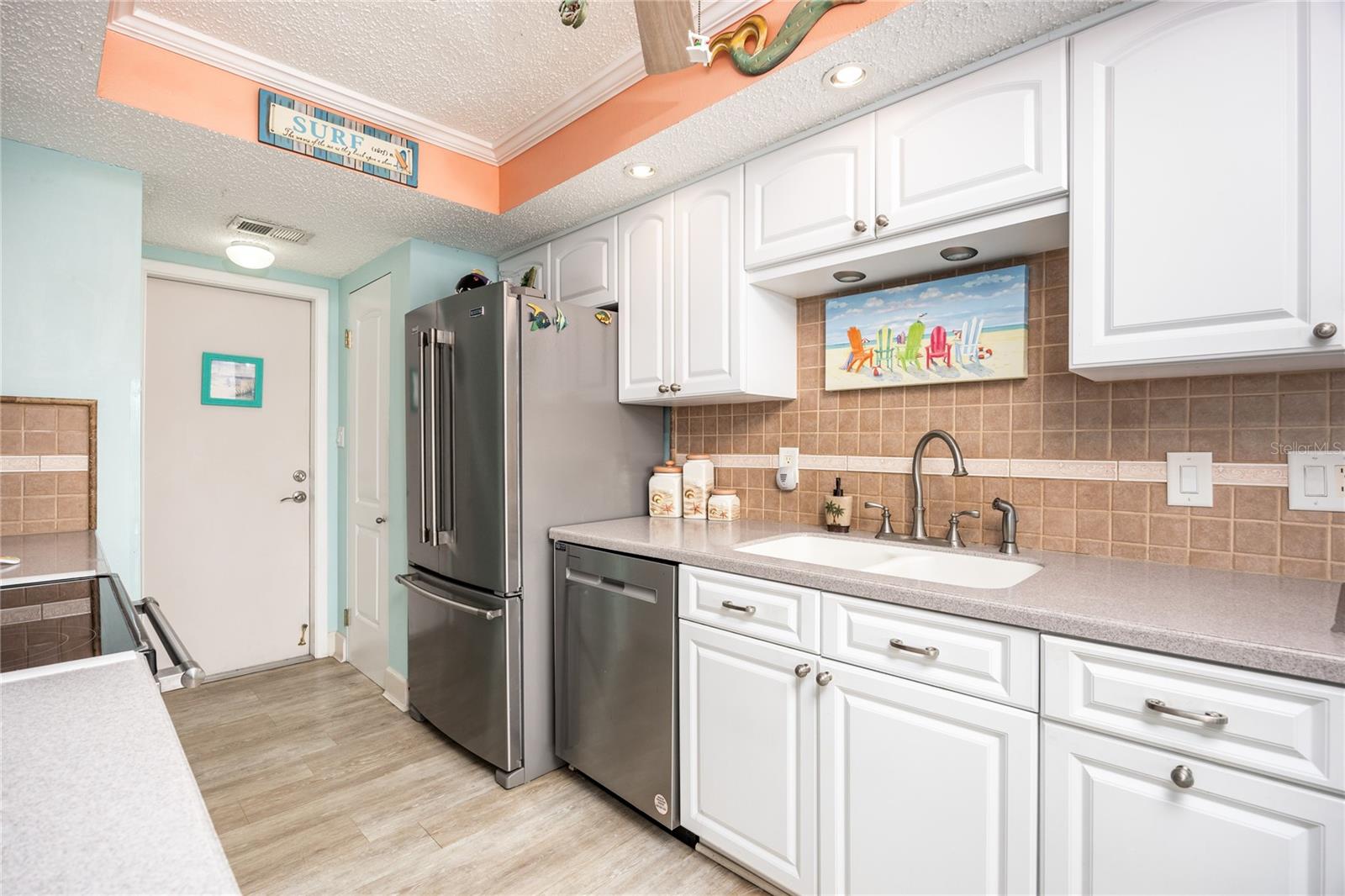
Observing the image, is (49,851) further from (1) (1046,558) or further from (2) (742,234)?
(2) (742,234)

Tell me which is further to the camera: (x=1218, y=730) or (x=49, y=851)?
(x=1218, y=730)

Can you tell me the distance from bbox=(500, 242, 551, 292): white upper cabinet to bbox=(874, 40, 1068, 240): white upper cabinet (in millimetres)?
1640

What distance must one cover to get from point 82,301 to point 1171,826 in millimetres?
3141

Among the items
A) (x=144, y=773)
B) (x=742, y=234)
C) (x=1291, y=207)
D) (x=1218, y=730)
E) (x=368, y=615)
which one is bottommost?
(x=368, y=615)

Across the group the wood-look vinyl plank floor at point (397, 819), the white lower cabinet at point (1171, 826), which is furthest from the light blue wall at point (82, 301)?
the white lower cabinet at point (1171, 826)

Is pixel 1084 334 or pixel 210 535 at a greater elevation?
pixel 1084 334

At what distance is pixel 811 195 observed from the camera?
1.90m

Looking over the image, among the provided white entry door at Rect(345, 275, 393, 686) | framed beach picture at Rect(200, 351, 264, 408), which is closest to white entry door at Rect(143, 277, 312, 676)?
framed beach picture at Rect(200, 351, 264, 408)

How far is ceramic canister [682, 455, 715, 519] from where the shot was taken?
2500mm

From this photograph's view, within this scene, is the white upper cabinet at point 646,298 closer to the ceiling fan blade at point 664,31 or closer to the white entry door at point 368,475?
the ceiling fan blade at point 664,31

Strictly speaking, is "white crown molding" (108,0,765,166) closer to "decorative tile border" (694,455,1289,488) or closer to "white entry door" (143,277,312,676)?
"decorative tile border" (694,455,1289,488)

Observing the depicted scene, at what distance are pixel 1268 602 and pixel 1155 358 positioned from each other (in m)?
0.52

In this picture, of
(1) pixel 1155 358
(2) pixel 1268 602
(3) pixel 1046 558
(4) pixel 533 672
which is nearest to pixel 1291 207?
(1) pixel 1155 358

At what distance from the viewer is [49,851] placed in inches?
19.1
